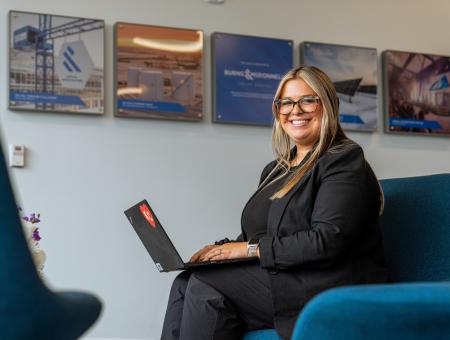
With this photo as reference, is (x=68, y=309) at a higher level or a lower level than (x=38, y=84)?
lower

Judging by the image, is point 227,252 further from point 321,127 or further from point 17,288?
point 17,288

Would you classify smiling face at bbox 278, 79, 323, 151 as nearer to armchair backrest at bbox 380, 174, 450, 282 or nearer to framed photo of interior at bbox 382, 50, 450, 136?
armchair backrest at bbox 380, 174, 450, 282

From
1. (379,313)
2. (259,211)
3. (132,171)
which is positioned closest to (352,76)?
(132,171)

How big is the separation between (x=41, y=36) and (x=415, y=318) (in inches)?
115

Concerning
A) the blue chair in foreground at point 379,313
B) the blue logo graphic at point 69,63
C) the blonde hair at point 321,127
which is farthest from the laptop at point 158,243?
the blue logo graphic at point 69,63

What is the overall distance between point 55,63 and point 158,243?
5.69ft

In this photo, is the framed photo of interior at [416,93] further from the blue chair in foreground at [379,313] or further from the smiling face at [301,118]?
the blue chair in foreground at [379,313]

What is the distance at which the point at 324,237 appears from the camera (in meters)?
1.88

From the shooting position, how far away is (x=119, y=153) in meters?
3.56

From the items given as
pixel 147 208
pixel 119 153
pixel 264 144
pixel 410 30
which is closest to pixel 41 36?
pixel 119 153

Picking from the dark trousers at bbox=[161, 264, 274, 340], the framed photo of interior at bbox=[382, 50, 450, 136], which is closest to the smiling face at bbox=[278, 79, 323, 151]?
the dark trousers at bbox=[161, 264, 274, 340]

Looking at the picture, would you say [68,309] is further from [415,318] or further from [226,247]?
[226,247]

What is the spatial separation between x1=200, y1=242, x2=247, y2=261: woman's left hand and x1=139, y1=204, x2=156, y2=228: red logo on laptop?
23cm

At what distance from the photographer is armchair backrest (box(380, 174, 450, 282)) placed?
203 centimetres
